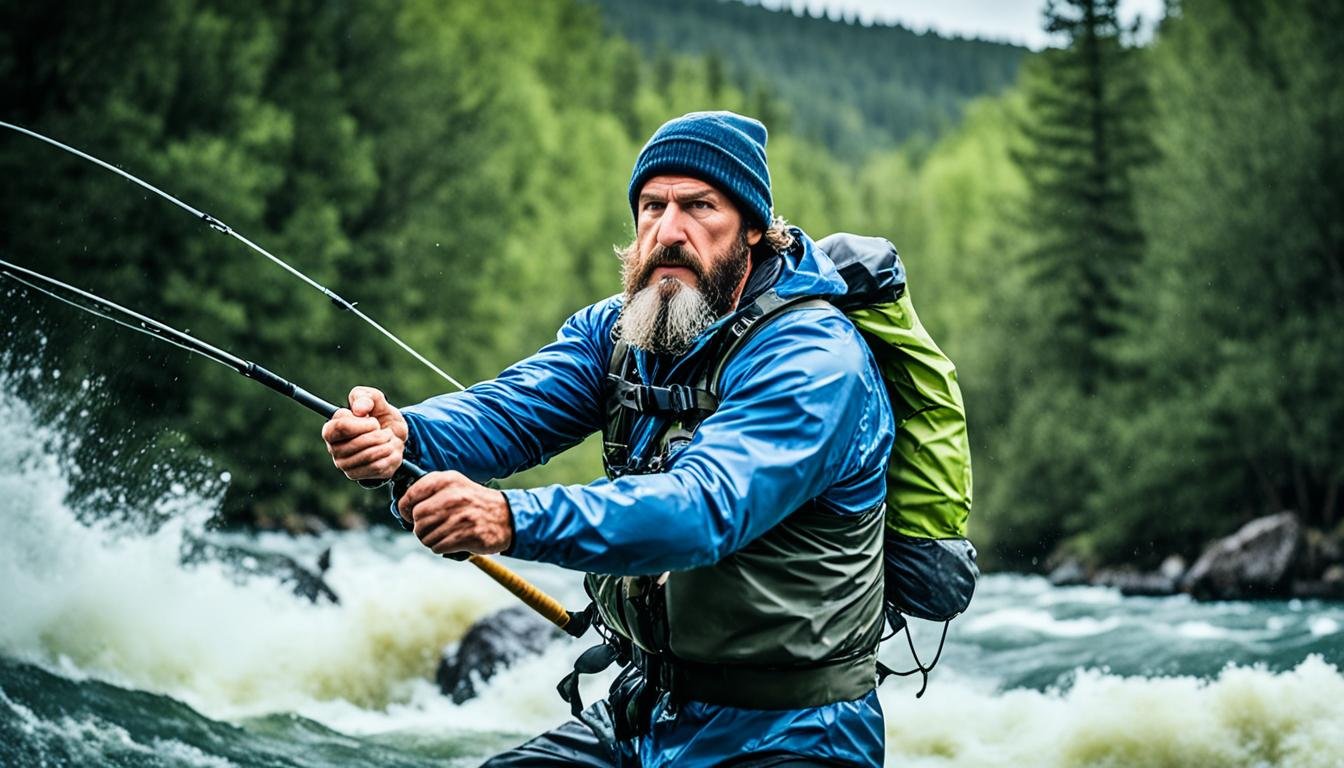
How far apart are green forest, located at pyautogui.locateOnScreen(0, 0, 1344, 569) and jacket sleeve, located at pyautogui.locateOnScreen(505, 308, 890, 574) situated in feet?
42.2

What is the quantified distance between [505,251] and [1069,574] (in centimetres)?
1540

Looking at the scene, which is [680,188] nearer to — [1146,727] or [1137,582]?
[1146,727]

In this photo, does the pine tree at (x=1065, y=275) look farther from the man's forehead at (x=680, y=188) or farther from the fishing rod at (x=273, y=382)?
the man's forehead at (x=680, y=188)

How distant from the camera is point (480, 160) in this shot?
32594 millimetres

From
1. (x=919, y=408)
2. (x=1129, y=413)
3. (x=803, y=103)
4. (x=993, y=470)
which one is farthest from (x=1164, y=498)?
(x=803, y=103)

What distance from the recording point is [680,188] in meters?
3.43

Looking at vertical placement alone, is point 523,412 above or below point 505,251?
below

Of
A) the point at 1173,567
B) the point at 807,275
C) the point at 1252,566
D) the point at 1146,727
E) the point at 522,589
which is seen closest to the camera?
the point at 807,275

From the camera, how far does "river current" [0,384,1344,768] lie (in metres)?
8.51

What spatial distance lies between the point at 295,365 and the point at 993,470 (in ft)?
50.4

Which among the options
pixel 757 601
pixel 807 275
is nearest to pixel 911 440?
pixel 807 275

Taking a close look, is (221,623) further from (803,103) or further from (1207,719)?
(803,103)

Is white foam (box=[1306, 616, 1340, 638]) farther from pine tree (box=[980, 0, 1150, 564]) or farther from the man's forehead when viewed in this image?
pine tree (box=[980, 0, 1150, 564])

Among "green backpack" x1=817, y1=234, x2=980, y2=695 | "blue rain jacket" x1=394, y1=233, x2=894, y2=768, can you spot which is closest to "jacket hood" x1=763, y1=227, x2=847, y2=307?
"blue rain jacket" x1=394, y1=233, x2=894, y2=768
